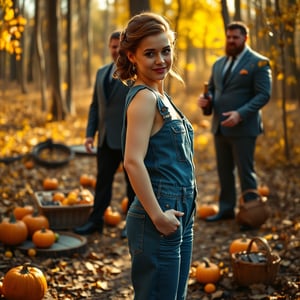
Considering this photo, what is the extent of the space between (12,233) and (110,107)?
1.77m

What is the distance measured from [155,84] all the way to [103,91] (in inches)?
142

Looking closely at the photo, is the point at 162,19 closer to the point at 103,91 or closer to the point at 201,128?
the point at 103,91

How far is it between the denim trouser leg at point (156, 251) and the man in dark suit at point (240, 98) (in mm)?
3791

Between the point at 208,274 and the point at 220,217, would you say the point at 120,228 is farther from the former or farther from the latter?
the point at 208,274

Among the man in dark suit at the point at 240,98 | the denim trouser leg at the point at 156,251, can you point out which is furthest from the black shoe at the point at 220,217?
the denim trouser leg at the point at 156,251

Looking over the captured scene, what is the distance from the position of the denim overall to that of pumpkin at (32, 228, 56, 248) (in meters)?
3.04

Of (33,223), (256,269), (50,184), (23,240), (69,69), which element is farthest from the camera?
(69,69)

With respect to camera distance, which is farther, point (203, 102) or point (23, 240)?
point (203, 102)

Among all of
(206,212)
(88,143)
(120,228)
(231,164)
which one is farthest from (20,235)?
(231,164)

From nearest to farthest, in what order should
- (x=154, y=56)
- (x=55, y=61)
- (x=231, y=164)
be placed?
1. (x=154, y=56)
2. (x=231, y=164)
3. (x=55, y=61)

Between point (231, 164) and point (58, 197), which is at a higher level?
point (231, 164)

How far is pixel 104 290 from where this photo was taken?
5.04m

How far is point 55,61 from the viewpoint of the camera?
1468cm

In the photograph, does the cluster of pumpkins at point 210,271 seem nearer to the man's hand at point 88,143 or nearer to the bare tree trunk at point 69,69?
the man's hand at point 88,143
